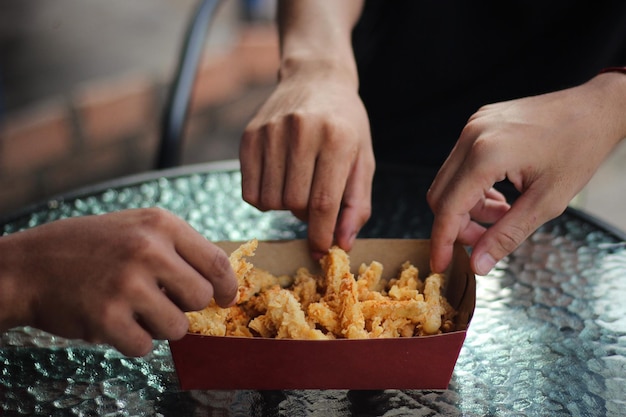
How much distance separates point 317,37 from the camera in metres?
1.06

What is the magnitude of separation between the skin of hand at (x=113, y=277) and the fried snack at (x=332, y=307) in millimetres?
82

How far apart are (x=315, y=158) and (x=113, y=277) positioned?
33 centimetres

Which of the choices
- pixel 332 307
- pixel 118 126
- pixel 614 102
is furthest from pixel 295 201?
pixel 118 126

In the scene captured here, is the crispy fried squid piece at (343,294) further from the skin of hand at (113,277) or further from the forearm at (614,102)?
the forearm at (614,102)

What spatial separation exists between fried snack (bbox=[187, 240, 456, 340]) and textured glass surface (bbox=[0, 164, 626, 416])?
2.4 inches

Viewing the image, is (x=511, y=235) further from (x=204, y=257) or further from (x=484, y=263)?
(x=204, y=257)

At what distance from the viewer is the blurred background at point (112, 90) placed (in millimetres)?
2031

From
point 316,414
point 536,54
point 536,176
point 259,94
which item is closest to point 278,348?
point 316,414

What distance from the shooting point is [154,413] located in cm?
67

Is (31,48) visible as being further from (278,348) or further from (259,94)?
(278,348)

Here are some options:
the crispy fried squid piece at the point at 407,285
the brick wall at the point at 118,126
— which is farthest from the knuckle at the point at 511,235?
the brick wall at the point at 118,126

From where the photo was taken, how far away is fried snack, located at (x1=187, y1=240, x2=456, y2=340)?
27.2 inches

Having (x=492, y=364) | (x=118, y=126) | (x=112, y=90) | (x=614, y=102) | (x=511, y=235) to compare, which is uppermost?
(x=614, y=102)

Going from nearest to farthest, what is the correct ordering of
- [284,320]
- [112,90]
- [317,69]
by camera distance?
[284,320]
[317,69]
[112,90]
